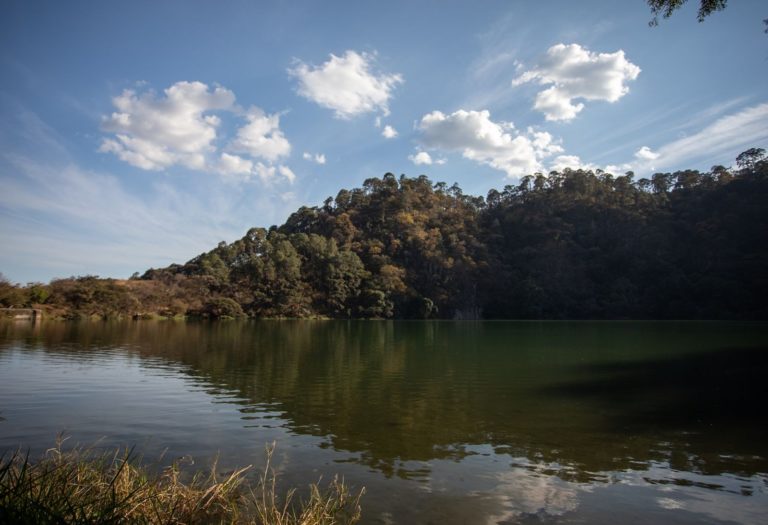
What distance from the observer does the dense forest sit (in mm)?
89312

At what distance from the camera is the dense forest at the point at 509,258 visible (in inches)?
3516

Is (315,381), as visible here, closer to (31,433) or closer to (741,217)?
(31,433)

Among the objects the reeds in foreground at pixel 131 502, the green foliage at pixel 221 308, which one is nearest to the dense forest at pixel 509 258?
the green foliage at pixel 221 308

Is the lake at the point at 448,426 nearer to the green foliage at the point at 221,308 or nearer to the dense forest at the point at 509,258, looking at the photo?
the green foliage at the point at 221,308

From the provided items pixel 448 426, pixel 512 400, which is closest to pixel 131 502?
pixel 448 426

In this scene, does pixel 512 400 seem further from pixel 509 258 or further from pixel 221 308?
pixel 509 258

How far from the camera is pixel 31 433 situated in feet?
36.6

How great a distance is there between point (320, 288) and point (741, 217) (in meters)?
88.2

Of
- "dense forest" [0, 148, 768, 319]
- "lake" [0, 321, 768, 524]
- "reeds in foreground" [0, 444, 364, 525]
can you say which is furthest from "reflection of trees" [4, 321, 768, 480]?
"dense forest" [0, 148, 768, 319]

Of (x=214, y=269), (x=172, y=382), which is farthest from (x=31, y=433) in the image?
(x=214, y=269)

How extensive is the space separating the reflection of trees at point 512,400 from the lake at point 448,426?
0.07 meters

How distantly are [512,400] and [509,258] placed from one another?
104 m

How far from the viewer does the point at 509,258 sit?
116875mm

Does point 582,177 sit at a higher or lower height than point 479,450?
higher
